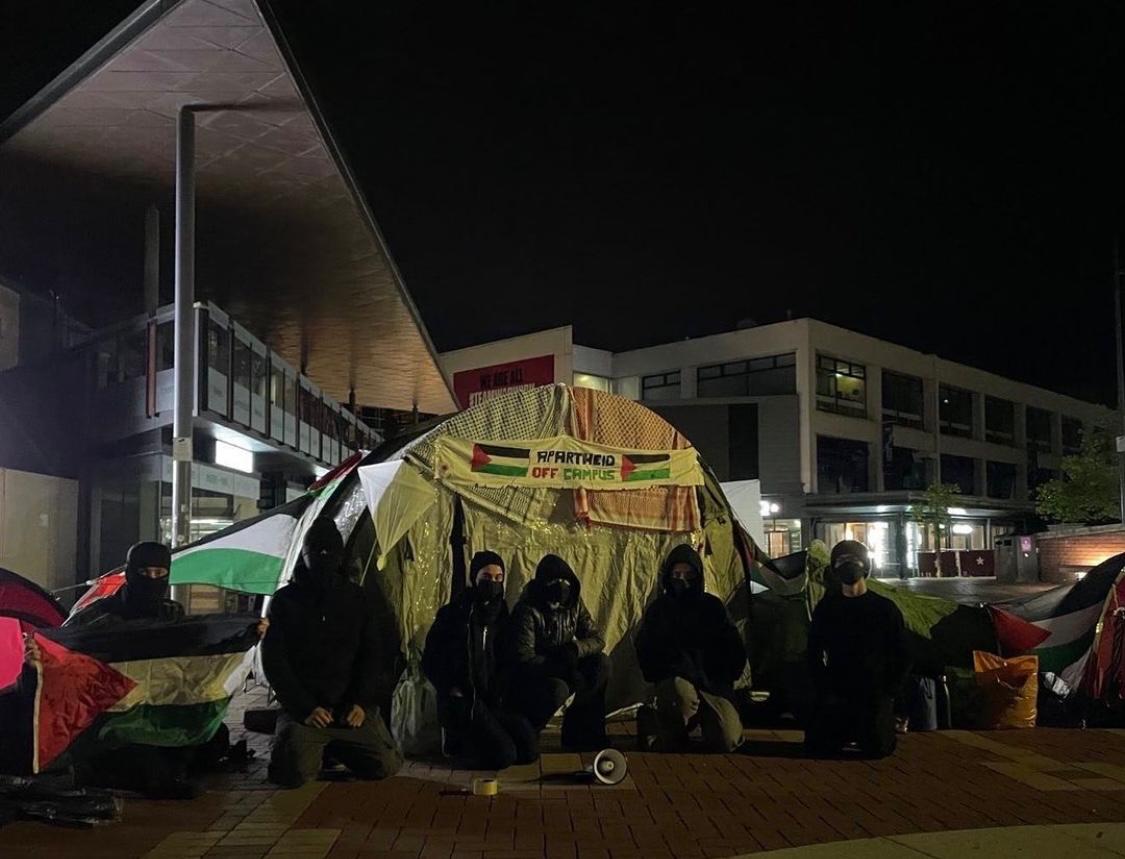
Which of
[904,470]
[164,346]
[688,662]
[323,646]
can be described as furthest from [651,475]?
[904,470]

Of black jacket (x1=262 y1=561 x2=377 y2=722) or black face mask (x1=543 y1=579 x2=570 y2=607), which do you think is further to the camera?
black face mask (x1=543 y1=579 x2=570 y2=607)

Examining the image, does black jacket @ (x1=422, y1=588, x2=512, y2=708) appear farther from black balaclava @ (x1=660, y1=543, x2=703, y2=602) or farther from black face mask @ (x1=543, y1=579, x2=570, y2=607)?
black balaclava @ (x1=660, y1=543, x2=703, y2=602)

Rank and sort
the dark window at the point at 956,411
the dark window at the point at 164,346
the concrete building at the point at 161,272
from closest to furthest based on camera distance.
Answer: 1. the concrete building at the point at 161,272
2. the dark window at the point at 164,346
3. the dark window at the point at 956,411

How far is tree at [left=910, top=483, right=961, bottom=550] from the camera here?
43.2 meters

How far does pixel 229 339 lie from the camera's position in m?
18.2

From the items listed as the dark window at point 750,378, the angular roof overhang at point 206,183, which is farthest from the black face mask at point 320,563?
the dark window at point 750,378

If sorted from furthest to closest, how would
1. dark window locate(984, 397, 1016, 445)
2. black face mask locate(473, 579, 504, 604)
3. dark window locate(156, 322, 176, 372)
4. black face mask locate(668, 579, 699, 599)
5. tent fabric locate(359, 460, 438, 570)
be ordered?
dark window locate(984, 397, 1016, 445)
dark window locate(156, 322, 176, 372)
black face mask locate(668, 579, 699, 599)
tent fabric locate(359, 460, 438, 570)
black face mask locate(473, 579, 504, 604)

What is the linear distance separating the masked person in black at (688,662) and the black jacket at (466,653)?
1202mm

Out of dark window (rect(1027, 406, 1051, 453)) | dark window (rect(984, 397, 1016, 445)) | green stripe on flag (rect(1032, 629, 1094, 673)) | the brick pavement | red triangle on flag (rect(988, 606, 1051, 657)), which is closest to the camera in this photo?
the brick pavement

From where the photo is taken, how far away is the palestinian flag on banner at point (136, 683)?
607 cm

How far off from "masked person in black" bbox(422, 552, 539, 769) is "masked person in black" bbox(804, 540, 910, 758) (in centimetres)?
212

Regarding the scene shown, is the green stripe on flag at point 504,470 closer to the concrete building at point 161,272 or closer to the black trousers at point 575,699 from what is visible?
the black trousers at point 575,699

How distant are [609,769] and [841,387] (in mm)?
41882

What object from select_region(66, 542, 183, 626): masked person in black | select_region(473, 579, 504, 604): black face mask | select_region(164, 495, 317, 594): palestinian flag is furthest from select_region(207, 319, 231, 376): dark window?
select_region(473, 579, 504, 604): black face mask
